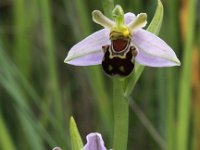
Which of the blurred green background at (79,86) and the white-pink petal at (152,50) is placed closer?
the white-pink petal at (152,50)

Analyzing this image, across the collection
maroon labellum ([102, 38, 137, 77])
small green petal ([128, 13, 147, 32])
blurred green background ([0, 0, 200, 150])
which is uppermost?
small green petal ([128, 13, 147, 32])

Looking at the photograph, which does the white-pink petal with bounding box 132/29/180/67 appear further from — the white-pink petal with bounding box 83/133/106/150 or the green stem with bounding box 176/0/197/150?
the green stem with bounding box 176/0/197/150

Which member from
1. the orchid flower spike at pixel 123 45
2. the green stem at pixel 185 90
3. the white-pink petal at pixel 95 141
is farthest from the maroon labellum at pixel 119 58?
the green stem at pixel 185 90

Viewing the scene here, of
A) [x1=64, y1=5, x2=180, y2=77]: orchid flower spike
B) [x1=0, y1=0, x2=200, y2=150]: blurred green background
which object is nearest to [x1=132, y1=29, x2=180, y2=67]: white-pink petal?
[x1=64, y1=5, x2=180, y2=77]: orchid flower spike

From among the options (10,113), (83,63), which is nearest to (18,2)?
(10,113)

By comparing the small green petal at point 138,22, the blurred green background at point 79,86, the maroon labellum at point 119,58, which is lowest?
the blurred green background at point 79,86

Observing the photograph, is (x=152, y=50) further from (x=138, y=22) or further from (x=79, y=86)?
(x=79, y=86)

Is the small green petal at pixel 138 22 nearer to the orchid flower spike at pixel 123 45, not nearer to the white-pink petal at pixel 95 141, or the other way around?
the orchid flower spike at pixel 123 45

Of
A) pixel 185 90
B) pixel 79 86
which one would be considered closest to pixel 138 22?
pixel 185 90
